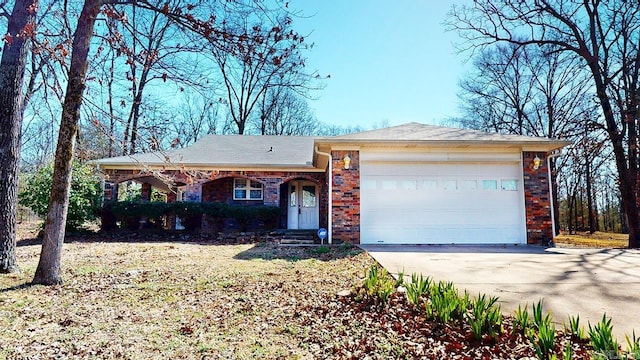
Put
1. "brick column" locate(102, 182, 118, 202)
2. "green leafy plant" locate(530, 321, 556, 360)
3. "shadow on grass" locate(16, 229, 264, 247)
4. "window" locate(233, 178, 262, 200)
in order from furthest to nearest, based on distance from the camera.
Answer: "window" locate(233, 178, 262, 200) → "brick column" locate(102, 182, 118, 202) → "shadow on grass" locate(16, 229, 264, 247) → "green leafy plant" locate(530, 321, 556, 360)

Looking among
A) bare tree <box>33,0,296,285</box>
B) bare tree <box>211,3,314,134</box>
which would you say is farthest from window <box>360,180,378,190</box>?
bare tree <box>33,0,296,285</box>

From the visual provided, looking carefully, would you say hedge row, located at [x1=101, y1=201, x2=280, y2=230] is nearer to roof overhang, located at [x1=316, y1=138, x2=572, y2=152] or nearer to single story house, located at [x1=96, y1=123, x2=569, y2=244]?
single story house, located at [x1=96, y1=123, x2=569, y2=244]

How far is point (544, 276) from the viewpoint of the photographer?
5.18 m

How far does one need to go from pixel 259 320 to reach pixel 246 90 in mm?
22844

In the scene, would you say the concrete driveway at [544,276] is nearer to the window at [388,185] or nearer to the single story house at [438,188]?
the single story house at [438,188]

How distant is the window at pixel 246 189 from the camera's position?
47.2 feet

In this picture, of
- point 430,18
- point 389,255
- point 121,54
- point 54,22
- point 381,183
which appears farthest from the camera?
point 430,18

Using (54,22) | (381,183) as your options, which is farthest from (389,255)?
(54,22)

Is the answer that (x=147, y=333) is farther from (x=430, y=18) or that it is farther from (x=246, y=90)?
(x=246, y=90)

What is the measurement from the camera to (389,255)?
751cm

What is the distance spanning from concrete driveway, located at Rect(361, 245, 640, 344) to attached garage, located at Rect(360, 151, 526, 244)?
1052 mm

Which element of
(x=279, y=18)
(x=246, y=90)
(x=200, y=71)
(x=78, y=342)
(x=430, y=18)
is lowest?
(x=78, y=342)

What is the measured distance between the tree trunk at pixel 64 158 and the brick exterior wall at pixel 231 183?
7.13 metres

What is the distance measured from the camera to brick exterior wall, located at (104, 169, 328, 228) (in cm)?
1292
